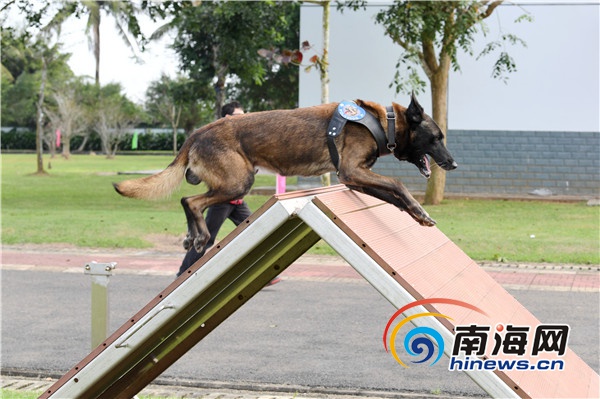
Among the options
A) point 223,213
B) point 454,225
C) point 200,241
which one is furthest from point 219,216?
point 454,225

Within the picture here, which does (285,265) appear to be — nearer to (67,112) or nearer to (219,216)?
(219,216)

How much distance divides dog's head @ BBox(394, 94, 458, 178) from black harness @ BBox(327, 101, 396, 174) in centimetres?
6

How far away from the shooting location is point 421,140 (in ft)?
15.5

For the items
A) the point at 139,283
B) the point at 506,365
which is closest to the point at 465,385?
the point at 506,365

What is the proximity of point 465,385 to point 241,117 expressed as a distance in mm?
3201

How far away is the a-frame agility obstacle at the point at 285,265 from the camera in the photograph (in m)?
3.98

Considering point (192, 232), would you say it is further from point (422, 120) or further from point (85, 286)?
point (85, 286)

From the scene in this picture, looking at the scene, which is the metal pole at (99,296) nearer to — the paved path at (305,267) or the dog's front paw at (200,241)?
the dog's front paw at (200,241)

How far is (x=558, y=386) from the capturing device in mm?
4539

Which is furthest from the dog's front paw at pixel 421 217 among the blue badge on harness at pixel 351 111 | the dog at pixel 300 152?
the blue badge on harness at pixel 351 111

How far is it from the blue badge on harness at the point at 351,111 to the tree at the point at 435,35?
12.9 m

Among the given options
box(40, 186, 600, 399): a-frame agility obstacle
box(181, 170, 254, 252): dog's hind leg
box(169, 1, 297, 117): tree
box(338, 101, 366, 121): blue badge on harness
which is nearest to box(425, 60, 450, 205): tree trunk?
box(169, 1, 297, 117): tree

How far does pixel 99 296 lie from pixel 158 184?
164 centimetres

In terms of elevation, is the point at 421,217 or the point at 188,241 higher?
the point at 421,217
